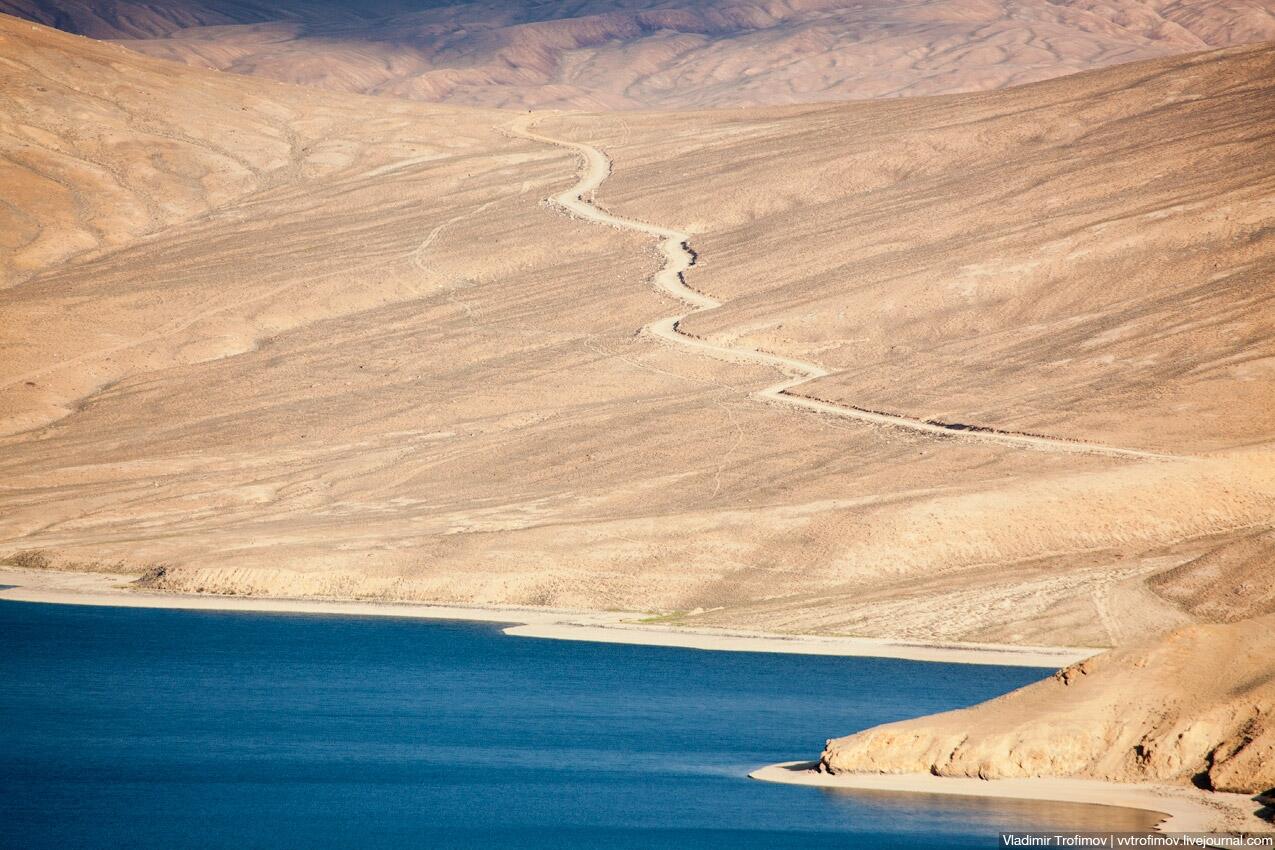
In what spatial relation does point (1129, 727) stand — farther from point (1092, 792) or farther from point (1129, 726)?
point (1092, 792)

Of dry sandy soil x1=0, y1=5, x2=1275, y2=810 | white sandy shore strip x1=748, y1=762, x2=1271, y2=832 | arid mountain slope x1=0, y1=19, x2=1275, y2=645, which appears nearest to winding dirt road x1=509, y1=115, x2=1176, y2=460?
dry sandy soil x1=0, y1=5, x2=1275, y2=810

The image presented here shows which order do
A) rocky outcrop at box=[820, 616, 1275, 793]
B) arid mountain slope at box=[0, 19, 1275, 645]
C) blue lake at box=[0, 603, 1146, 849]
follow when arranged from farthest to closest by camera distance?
arid mountain slope at box=[0, 19, 1275, 645] → rocky outcrop at box=[820, 616, 1275, 793] → blue lake at box=[0, 603, 1146, 849]

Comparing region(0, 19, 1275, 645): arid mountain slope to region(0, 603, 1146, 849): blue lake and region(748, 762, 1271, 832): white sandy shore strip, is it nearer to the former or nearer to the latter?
region(0, 603, 1146, 849): blue lake

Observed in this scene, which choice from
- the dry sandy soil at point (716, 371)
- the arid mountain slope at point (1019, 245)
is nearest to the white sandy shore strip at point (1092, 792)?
the dry sandy soil at point (716, 371)

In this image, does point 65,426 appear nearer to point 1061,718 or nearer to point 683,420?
point 683,420

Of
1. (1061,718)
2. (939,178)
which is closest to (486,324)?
(939,178)

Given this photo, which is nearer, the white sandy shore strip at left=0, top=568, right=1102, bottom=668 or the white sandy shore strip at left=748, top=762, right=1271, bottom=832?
the white sandy shore strip at left=748, top=762, right=1271, bottom=832

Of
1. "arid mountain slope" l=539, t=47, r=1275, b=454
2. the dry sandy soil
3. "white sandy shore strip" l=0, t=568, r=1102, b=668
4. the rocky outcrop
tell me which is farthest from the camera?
"arid mountain slope" l=539, t=47, r=1275, b=454
